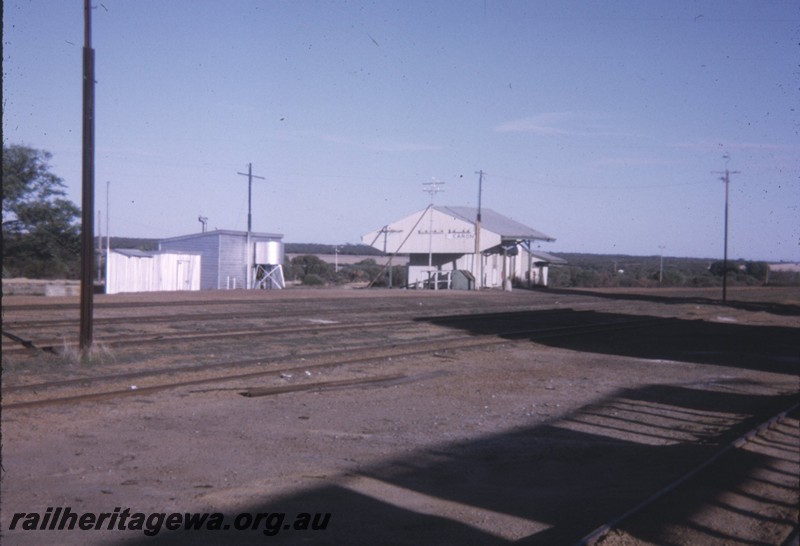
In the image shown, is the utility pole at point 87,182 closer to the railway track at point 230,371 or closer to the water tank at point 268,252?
the railway track at point 230,371

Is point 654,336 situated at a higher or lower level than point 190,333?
lower

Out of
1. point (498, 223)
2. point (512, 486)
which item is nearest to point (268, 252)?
point (498, 223)

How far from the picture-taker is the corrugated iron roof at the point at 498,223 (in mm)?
71125

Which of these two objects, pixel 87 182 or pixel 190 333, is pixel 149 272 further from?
pixel 87 182

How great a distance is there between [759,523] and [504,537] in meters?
2.20

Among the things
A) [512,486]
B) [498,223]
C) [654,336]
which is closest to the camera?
[512,486]

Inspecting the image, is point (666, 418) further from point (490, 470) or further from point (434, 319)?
point (434, 319)

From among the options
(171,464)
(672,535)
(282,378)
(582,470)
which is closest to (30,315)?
(282,378)

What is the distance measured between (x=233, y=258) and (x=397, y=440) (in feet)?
166

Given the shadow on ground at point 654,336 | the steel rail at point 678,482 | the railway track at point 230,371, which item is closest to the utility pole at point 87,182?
the railway track at point 230,371

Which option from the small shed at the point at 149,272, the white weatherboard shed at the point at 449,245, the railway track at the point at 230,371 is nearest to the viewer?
the railway track at the point at 230,371

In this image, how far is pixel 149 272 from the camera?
46.9 m

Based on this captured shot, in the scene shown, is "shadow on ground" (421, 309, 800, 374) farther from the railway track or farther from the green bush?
the green bush

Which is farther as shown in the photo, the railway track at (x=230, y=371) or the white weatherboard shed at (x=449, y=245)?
the white weatherboard shed at (x=449, y=245)
